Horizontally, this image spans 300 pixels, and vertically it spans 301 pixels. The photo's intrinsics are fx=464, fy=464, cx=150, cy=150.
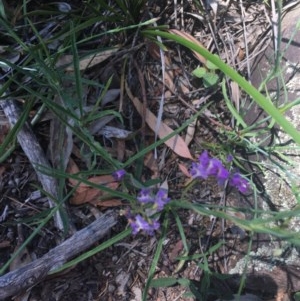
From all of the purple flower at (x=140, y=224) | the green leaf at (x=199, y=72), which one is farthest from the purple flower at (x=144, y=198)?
the green leaf at (x=199, y=72)

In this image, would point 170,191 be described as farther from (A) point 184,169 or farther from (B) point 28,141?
(B) point 28,141

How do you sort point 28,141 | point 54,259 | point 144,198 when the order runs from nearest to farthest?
point 144,198
point 54,259
point 28,141

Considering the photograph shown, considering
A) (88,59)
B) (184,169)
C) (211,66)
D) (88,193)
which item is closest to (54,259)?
(88,193)

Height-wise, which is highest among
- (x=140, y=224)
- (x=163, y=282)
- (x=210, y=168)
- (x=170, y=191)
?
(x=210, y=168)

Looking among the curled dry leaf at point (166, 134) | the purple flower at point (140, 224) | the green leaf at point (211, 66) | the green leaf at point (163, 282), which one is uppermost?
the green leaf at point (211, 66)

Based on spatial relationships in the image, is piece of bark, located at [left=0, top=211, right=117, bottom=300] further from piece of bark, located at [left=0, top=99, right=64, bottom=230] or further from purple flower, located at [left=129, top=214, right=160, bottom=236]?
purple flower, located at [left=129, top=214, right=160, bottom=236]

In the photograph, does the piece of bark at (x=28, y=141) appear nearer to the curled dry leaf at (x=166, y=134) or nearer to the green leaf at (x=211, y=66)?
the curled dry leaf at (x=166, y=134)

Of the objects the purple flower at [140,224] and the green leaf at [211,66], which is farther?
the green leaf at [211,66]

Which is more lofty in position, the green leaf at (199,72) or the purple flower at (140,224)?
the green leaf at (199,72)
